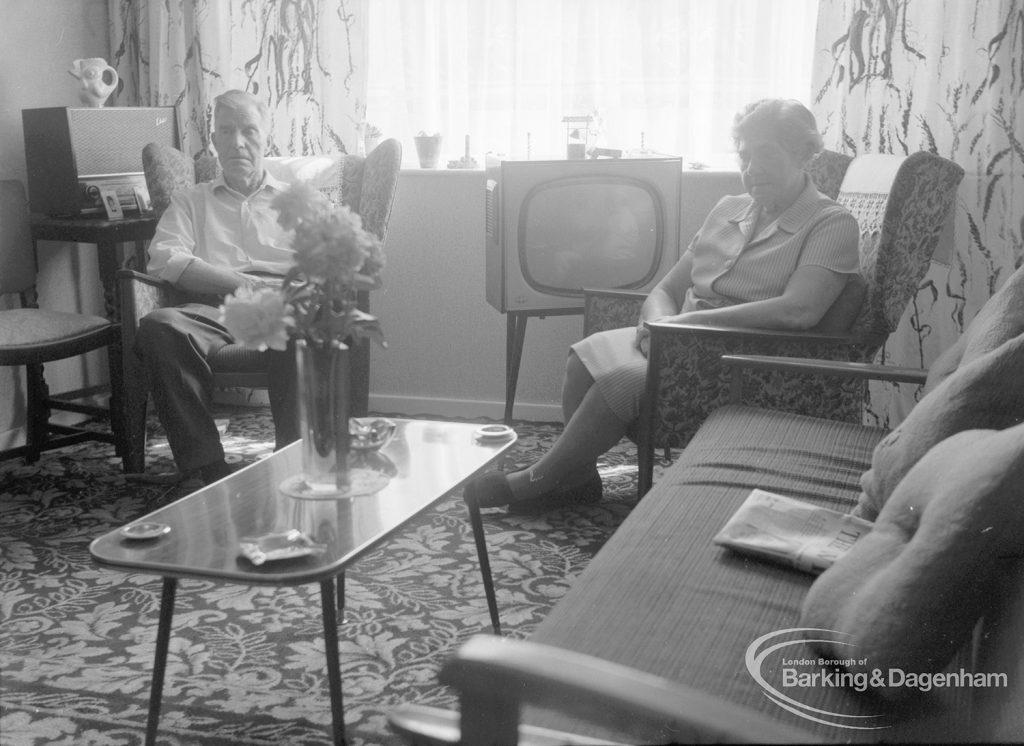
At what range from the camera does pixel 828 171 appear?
2.89 meters

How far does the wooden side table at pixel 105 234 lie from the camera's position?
328cm

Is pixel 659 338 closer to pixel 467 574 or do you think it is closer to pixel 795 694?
pixel 467 574

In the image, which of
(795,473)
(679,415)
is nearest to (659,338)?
(679,415)

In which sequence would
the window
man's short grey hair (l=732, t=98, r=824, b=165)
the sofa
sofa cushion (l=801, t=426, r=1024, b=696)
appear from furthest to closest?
the window < man's short grey hair (l=732, t=98, r=824, b=165) < sofa cushion (l=801, t=426, r=1024, b=696) < the sofa

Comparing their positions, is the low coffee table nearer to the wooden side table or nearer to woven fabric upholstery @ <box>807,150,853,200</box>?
woven fabric upholstery @ <box>807,150,853,200</box>

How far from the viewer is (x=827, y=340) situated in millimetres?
2314

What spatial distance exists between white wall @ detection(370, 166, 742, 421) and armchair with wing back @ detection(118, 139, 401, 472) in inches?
14.6

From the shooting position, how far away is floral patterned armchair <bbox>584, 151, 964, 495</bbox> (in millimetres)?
2336

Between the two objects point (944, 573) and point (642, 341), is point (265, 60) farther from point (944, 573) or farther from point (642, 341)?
point (944, 573)

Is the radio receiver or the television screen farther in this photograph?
the radio receiver

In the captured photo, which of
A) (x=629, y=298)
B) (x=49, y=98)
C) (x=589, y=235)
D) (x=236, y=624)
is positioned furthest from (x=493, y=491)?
(x=49, y=98)

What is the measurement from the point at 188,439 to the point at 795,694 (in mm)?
2155

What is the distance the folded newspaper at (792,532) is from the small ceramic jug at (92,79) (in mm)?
2847

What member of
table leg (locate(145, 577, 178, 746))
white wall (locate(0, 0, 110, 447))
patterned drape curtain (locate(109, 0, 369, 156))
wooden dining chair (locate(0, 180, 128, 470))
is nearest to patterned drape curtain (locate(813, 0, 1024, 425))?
patterned drape curtain (locate(109, 0, 369, 156))
